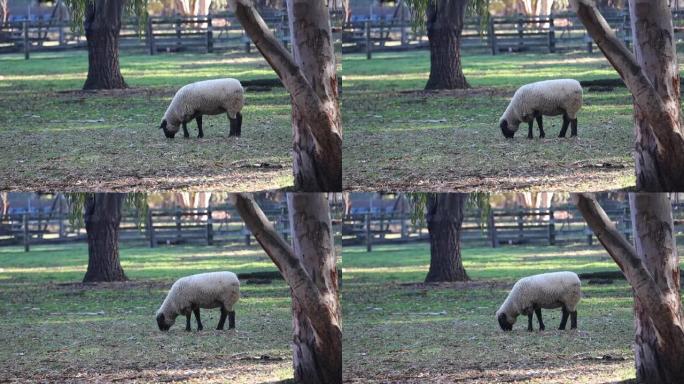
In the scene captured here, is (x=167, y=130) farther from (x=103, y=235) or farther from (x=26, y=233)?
(x=26, y=233)

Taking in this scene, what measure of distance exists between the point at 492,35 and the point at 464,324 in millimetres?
2387

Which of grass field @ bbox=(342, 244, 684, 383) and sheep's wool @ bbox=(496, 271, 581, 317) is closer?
grass field @ bbox=(342, 244, 684, 383)

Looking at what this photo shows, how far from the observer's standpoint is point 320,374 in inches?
391

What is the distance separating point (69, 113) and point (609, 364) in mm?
4846

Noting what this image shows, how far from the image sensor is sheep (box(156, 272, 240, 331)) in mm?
10164

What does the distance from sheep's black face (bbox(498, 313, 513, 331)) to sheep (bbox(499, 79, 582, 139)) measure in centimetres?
154

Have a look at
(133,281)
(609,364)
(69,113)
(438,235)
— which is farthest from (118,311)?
(609,364)

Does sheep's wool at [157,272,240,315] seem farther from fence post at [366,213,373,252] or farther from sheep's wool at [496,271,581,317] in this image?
sheep's wool at [496,271,581,317]

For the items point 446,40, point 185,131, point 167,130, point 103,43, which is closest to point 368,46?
point 446,40

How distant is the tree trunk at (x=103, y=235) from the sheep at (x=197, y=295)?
1.50 feet

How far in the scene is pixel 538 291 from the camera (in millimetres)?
10078

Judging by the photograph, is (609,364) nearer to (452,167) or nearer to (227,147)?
(452,167)

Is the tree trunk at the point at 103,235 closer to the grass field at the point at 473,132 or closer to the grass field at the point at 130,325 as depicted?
the grass field at the point at 130,325

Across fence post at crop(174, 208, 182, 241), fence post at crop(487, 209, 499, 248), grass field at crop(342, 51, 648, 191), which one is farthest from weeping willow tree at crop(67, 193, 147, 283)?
fence post at crop(487, 209, 499, 248)
